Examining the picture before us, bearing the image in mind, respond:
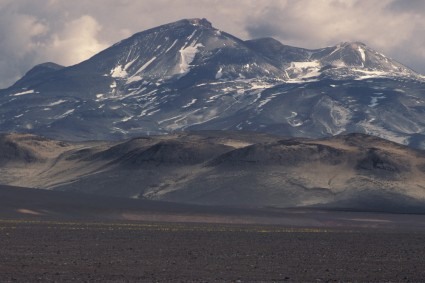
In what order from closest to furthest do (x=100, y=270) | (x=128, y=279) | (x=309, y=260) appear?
(x=128, y=279), (x=100, y=270), (x=309, y=260)

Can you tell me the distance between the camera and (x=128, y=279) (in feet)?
152

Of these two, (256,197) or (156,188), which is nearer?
(256,197)

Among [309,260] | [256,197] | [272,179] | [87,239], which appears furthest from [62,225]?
[272,179]

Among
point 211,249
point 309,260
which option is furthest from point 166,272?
point 211,249

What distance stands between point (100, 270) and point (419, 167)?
510ft

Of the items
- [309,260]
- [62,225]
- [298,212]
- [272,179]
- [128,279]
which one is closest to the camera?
[128,279]

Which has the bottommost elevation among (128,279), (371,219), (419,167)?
(128,279)

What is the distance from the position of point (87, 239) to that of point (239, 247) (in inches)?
433

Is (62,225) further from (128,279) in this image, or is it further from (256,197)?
(256,197)

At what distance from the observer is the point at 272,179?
628 feet

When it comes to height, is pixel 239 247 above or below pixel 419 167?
below

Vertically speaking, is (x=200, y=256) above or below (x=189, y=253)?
below

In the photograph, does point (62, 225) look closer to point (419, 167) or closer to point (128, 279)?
point (128, 279)

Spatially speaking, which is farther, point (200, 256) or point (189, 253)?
point (189, 253)
